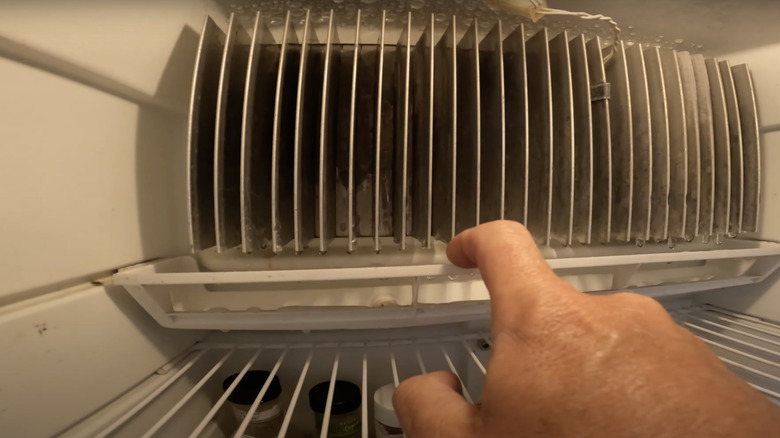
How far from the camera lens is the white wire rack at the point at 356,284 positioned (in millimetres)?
525

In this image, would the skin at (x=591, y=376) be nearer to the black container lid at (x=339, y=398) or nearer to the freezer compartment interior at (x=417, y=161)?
the freezer compartment interior at (x=417, y=161)

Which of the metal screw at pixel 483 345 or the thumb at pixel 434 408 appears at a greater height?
the thumb at pixel 434 408

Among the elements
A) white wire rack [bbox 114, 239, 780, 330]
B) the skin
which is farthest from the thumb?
white wire rack [bbox 114, 239, 780, 330]

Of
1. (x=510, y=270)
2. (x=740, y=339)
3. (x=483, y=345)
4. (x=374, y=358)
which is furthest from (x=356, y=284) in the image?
(x=740, y=339)

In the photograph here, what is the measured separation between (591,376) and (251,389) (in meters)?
0.63

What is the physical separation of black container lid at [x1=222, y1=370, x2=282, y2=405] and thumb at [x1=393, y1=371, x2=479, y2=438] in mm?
373

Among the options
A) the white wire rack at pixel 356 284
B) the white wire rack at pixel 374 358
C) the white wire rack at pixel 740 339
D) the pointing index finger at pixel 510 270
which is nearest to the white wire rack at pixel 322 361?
the white wire rack at pixel 374 358

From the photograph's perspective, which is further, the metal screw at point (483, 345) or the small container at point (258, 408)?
the metal screw at point (483, 345)

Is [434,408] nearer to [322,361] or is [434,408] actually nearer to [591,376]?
[591,376]

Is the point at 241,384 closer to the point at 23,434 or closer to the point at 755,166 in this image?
the point at 23,434

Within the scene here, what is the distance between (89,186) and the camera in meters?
0.49

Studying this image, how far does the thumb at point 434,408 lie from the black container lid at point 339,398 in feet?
0.98

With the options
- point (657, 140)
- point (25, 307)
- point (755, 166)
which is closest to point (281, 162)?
point (25, 307)

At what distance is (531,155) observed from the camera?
25.6 inches
